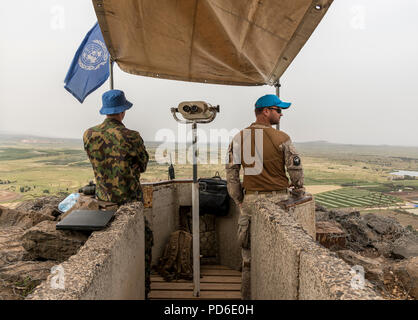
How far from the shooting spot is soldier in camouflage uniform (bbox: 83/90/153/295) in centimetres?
278

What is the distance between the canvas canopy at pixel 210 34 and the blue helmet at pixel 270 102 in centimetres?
63

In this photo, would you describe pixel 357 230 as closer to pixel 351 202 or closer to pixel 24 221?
pixel 351 202

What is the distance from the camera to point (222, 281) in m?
4.22

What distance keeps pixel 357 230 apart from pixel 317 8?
4.95m

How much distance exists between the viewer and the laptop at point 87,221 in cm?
202

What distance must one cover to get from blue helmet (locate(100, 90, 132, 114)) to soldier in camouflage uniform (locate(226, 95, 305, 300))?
4.25ft

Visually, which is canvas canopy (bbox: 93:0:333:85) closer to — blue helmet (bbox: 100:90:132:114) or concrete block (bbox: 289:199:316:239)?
blue helmet (bbox: 100:90:132:114)

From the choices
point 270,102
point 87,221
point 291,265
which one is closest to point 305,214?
point 270,102

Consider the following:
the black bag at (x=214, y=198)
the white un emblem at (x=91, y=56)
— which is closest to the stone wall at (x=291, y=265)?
the black bag at (x=214, y=198)

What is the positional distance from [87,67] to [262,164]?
441cm

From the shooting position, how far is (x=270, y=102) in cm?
320
